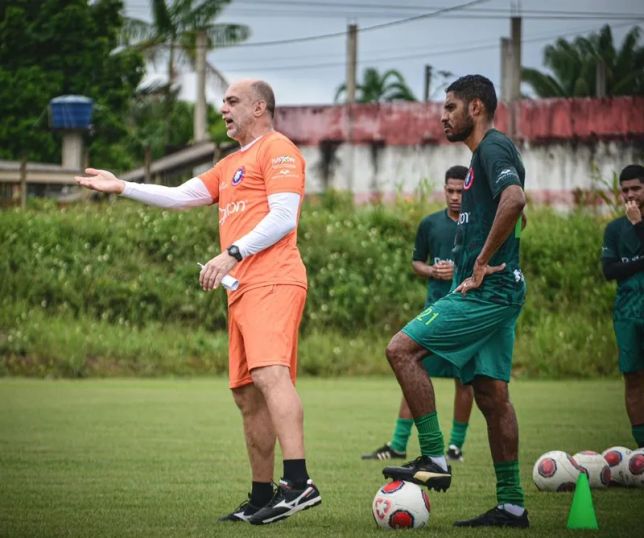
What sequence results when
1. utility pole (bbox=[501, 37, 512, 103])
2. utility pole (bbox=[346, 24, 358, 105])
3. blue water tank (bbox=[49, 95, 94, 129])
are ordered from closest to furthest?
1. utility pole (bbox=[501, 37, 512, 103])
2. blue water tank (bbox=[49, 95, 94, 129])
3. utility pole (bbox=[346, 24, 358, 105])

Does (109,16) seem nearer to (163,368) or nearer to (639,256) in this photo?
(163,368)

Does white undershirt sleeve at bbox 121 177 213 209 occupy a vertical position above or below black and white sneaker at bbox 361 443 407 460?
above

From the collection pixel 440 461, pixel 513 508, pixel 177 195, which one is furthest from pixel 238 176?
pixel 513 508

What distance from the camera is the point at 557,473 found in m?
8.88

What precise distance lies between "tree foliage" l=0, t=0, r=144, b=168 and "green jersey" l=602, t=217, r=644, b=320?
39.8 meters

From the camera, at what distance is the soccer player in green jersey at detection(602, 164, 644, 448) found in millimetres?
9922

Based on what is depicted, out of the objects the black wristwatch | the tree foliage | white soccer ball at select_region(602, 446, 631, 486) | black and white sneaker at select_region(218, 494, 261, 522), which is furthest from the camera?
the tree foliage

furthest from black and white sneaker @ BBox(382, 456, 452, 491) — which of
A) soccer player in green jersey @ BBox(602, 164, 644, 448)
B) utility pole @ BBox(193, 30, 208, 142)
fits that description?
utility pole @ BBox(193, 30, 208, 142)

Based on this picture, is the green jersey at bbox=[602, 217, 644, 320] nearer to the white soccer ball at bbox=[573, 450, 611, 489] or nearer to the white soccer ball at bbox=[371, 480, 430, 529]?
the white soccer ball at bbox=[573, 450, 611, 489]

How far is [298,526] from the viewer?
716cm

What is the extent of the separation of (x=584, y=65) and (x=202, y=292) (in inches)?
1453

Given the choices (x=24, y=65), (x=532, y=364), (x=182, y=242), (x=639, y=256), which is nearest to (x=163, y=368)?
(x=182, y=242)

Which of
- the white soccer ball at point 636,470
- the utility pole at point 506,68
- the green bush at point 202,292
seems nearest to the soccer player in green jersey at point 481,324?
the white soccer ball at point 636,470

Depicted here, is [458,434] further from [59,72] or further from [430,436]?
[59,72]
